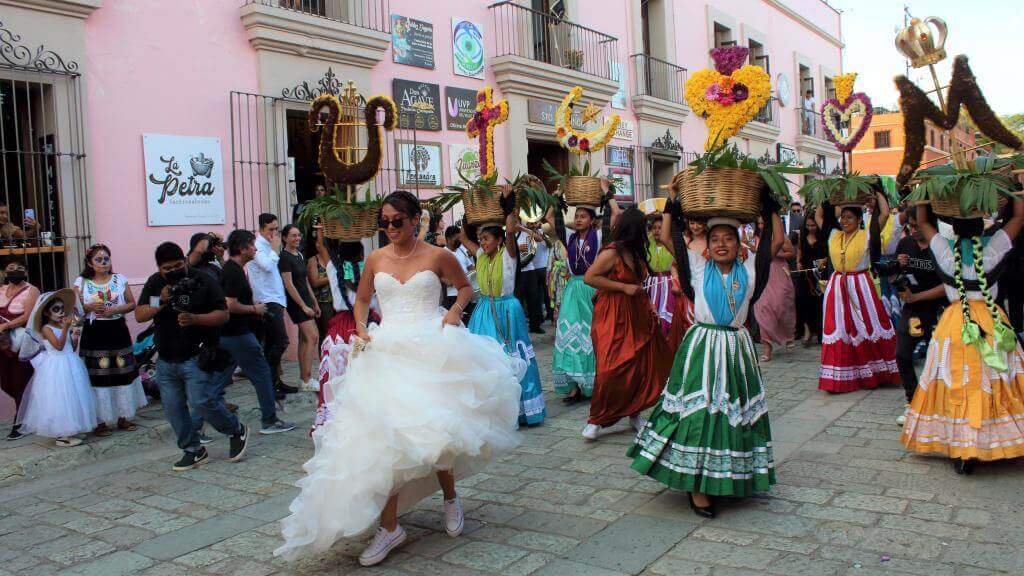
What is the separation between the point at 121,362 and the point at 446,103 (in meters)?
7.26

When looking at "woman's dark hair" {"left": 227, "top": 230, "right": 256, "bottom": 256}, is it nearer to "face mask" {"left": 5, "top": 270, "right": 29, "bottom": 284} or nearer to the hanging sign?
"face mask" {"left": 5, "top": 270, "right": 29, "bottom": 284}

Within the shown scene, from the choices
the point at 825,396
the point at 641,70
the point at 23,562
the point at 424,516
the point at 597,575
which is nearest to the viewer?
the point at 597,575

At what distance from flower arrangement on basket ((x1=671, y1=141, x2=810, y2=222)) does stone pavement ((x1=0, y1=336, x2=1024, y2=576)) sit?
1.69 m

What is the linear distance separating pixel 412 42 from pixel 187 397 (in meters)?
7.90

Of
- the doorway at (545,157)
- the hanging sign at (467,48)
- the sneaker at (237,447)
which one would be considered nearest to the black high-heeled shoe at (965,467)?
the sneaker at (237,447)

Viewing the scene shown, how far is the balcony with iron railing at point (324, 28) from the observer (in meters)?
10.5

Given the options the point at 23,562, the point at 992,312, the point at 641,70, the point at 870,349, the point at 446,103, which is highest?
the point at 641,70

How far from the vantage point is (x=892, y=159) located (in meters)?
43.2

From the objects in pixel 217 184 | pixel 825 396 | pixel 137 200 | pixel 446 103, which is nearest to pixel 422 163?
pixel 446 103

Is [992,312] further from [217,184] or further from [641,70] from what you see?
[641,70]

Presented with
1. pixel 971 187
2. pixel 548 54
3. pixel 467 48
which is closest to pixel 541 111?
pixel 548 54

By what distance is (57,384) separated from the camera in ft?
22.4

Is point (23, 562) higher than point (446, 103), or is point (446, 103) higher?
point (446, 103)

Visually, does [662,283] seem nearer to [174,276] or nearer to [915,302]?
[915,302]
